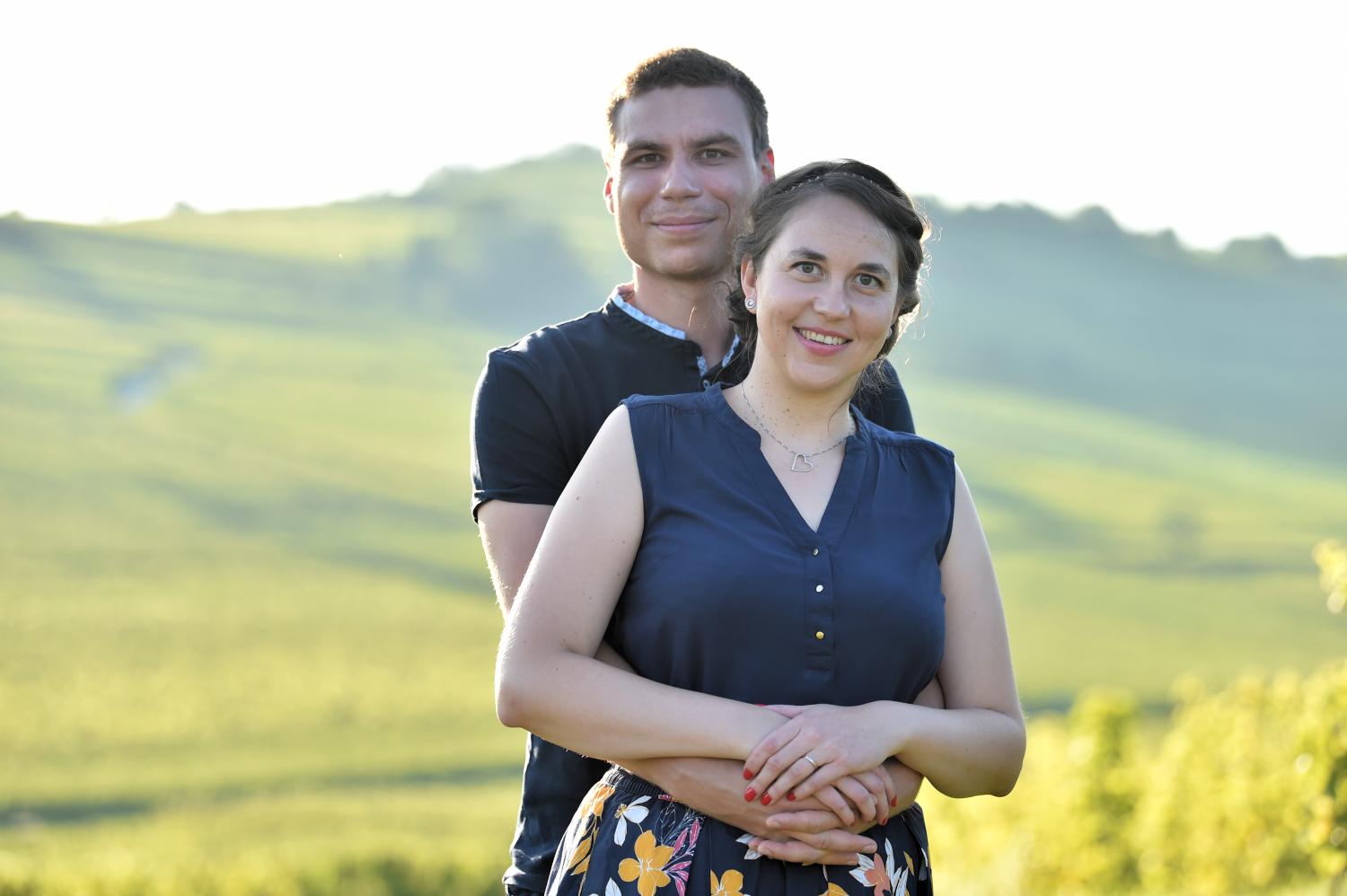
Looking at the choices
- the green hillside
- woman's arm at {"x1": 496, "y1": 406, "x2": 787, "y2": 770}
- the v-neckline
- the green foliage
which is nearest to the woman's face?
the v-neckline

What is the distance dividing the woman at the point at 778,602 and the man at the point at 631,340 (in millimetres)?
322

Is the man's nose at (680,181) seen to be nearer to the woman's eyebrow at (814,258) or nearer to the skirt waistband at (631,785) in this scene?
the woman's eyebrow at (814,258)

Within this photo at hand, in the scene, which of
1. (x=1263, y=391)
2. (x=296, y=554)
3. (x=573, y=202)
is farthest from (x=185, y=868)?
(x=573, y=202)

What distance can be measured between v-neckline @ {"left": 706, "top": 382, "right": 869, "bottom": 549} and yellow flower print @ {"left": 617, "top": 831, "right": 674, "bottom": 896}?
57 cm

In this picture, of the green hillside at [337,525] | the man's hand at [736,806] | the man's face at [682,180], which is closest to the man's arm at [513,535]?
the man's hand at [736,806]

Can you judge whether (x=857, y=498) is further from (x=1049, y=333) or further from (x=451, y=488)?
(x=1049, y=333)

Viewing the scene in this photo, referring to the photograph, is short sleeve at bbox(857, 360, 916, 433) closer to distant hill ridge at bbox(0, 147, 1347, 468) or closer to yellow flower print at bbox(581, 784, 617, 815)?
yellow flower print at bbox(581, 784, 617, 815)

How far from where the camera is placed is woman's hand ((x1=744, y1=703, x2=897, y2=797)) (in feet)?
6.91

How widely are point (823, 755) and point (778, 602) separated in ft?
0.84

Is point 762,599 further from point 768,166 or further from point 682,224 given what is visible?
point 768,166

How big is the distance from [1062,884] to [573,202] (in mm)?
66372

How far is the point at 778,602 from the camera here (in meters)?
2.16

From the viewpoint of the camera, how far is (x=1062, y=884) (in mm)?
10109

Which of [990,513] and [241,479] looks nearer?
[241,479]
